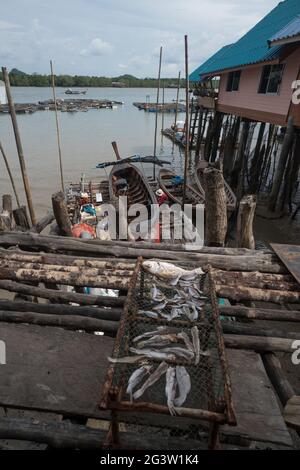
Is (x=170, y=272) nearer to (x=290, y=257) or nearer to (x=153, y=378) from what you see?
(x=153, y=378)

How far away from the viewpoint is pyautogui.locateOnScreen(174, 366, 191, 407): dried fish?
88.4 inches

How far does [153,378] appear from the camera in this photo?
244 centimetres

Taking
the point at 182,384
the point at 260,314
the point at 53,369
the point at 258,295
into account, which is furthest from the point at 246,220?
the point at 53,369

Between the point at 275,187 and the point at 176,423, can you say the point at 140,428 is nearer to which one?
the point at 176,423

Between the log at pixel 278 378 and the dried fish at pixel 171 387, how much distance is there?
3.98 ft

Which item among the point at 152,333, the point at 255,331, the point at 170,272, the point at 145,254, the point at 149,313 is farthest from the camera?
the point at 145,254

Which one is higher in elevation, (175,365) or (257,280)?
(175,365)

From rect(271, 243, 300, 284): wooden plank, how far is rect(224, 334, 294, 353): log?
132 cm

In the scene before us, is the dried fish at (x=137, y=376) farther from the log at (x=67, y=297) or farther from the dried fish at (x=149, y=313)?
the log at (x=67, y=297)

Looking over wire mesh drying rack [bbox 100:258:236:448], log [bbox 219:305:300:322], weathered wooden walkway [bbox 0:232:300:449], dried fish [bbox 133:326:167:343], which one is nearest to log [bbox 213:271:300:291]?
weathered wooden walkway [bbox 0:232:300:449]

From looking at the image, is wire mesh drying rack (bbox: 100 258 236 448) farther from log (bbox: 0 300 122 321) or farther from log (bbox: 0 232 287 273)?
log (bbox: 0 232 287 273)

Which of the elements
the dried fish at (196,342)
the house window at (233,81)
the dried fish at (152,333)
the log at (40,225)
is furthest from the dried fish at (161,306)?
the house window at (233,81)

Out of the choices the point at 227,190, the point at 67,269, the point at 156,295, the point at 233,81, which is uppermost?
the point at 233,81

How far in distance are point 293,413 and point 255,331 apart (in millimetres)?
1092
